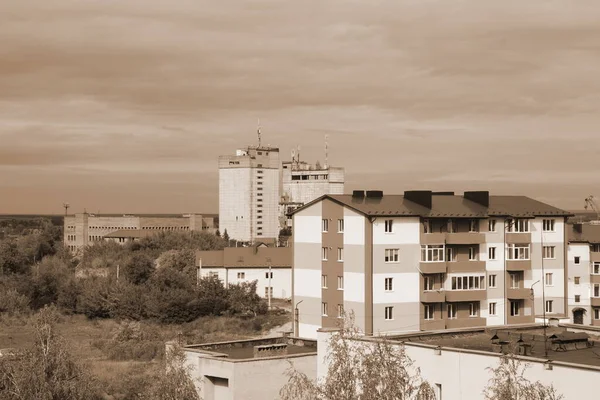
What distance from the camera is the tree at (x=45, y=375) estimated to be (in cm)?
2498

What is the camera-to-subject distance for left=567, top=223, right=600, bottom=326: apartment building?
162 ft

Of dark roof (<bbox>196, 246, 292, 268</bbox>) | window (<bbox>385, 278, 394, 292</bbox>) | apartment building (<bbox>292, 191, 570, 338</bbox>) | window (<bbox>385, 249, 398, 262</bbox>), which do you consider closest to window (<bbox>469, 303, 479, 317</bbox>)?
apartment building (<bbox>292, 191, 570, 338</bbox>)

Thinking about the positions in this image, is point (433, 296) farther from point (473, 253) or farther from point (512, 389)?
point (512, 389)

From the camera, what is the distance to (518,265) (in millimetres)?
46219

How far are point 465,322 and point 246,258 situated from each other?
3542cm

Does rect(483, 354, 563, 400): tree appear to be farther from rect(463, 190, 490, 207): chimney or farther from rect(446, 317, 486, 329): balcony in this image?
rect(463, 190, 490, 207): chimney

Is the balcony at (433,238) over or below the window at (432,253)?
over

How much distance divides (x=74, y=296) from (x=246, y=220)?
327ft

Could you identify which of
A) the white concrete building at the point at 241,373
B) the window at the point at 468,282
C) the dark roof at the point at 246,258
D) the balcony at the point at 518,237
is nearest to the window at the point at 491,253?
the balcony at the point at 518,237

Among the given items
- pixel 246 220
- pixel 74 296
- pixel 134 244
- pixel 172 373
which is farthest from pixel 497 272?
pixel 246 220

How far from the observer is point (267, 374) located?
25469mm

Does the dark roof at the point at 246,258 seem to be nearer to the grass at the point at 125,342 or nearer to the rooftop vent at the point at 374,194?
the grass at the point at 125,342

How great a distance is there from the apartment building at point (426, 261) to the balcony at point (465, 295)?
49mm

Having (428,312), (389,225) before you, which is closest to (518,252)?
(428,312)
